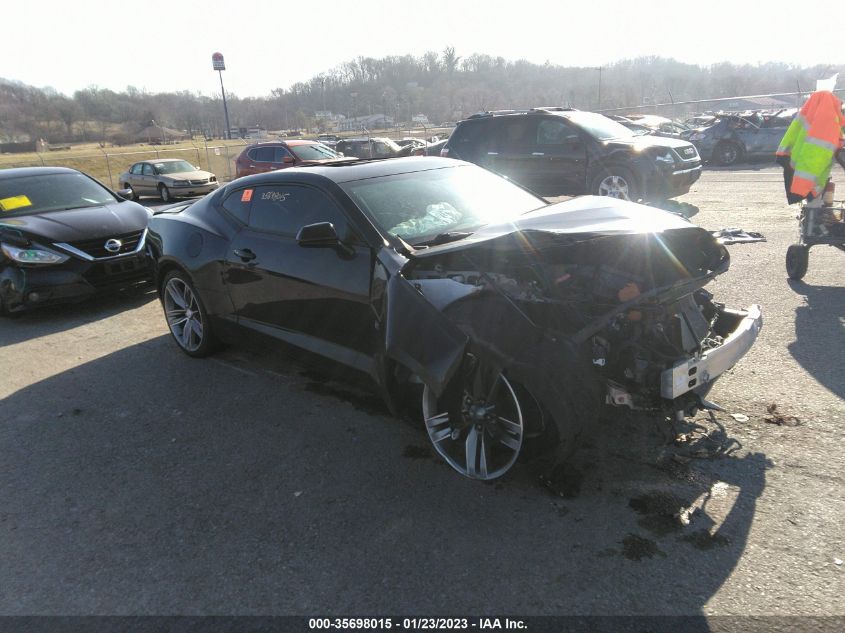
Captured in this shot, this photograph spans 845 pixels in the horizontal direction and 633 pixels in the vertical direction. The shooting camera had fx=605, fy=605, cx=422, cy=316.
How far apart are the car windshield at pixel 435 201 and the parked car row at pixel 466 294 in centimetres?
2

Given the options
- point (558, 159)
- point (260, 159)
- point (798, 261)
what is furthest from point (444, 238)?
point (260, 159)

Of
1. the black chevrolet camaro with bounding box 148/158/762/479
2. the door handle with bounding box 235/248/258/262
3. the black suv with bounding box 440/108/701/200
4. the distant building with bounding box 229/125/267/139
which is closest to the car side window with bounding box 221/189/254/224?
the door handle with bounding box 235/248/258/262

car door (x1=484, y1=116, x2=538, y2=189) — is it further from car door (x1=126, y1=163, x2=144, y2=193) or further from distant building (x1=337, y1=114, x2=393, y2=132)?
distant building (x1=337, y1=114, x2=393, y2=132)

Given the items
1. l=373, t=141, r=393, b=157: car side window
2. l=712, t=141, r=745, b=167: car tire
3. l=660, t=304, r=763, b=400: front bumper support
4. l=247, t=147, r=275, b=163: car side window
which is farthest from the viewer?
l=373, t=141, r=393, b=157: car side window

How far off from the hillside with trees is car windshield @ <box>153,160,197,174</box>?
61381 millimetres

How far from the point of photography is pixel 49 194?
8.02 metres

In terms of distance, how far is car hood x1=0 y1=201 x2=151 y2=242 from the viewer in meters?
6.98

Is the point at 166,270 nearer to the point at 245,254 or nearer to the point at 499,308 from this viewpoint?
the point at 245,254

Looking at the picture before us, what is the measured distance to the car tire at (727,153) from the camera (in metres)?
19.2

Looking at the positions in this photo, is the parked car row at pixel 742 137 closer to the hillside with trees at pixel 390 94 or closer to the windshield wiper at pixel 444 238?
the windshield wiper at pixel 444 238

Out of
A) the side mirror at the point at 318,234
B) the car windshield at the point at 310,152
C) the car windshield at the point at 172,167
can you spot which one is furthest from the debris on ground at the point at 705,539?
the car windshield at the point at 172,167

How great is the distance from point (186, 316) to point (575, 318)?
12.6 feet

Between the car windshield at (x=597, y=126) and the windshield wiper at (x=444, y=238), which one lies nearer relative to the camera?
the windshield wiper at (x=444, y=238)

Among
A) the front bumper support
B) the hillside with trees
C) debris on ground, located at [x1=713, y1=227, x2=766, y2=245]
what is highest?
the hillside with trees
